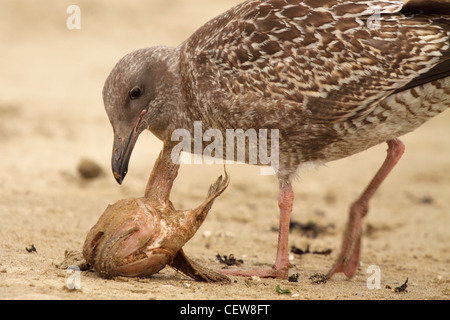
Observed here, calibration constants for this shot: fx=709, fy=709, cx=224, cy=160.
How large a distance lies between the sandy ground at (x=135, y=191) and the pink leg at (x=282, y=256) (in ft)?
0.50

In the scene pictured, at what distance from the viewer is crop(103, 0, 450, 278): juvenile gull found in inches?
211

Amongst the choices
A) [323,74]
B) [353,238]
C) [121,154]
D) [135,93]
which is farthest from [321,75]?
[121,154]

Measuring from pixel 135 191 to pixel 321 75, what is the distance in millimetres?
3756

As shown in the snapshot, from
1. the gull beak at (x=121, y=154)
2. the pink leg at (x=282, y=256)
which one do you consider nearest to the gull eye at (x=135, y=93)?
the gull beak at (x=121, y=154)

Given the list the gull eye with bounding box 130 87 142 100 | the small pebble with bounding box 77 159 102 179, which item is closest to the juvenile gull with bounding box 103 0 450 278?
the gull eye with bounding box 130 87 142 100

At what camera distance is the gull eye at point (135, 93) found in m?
6.11

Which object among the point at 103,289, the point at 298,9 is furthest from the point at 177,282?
the point at 298,9

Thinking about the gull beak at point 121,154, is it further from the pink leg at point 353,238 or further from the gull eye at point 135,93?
the pink leg at point 353,238

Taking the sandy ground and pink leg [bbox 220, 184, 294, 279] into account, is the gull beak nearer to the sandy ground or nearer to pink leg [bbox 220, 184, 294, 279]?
the sandy ground

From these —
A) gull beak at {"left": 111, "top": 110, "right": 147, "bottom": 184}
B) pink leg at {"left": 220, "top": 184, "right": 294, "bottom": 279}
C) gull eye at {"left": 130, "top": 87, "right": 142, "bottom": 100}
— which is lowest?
pink leg at {"left": 220, "top": 184, "right": 294, "bottom": 279}

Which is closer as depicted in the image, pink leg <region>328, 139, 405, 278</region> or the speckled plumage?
the speckled plumage

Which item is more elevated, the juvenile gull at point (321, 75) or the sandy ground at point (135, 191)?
the juvenile gull at point (321, 75)

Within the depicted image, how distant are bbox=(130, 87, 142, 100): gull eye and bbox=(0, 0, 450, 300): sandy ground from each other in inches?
53.5

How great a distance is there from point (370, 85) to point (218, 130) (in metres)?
1.28
